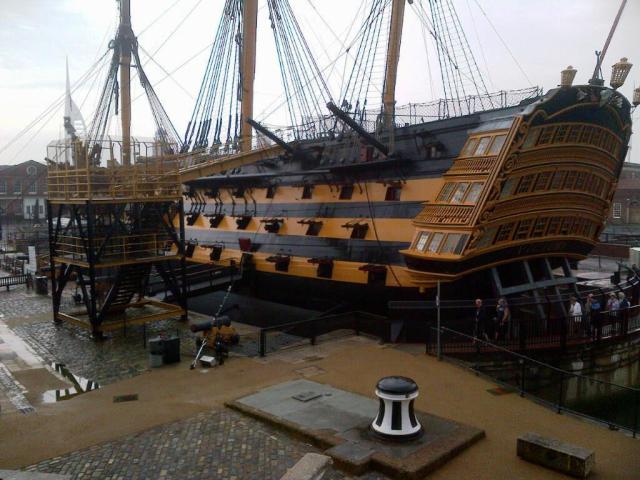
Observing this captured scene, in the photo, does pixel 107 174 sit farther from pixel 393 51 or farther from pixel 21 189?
pixel 21 189

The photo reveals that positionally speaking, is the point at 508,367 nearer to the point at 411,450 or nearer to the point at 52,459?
the point at 411,450

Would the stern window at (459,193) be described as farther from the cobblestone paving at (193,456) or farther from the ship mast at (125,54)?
the ship mast at (125,54)

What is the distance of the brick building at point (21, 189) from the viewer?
66312 mm

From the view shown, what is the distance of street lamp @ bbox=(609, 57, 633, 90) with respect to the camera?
1420cm

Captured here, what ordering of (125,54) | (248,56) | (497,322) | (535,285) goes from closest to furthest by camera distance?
(497,322) < (535,285) < (248,56) < (125,54)

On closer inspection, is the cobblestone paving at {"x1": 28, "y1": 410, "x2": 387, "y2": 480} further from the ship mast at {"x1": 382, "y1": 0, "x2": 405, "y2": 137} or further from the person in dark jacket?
the ship mast at {"x1": 382, "y1": 0, "x2": 405, "y2": 137}

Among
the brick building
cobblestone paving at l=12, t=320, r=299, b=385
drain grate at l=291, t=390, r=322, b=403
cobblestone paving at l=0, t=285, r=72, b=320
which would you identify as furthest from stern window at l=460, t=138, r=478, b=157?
the brick building

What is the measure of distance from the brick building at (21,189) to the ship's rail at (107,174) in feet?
174

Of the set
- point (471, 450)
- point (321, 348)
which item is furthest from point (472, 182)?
point (471, 450)

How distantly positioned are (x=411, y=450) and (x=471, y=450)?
1.00 meters

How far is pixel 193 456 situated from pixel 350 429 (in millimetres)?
2490

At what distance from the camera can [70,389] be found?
1173cm

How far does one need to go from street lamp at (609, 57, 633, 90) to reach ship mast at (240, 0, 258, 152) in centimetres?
1506

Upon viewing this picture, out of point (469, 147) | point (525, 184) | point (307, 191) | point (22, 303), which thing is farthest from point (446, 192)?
point (22, 303)
